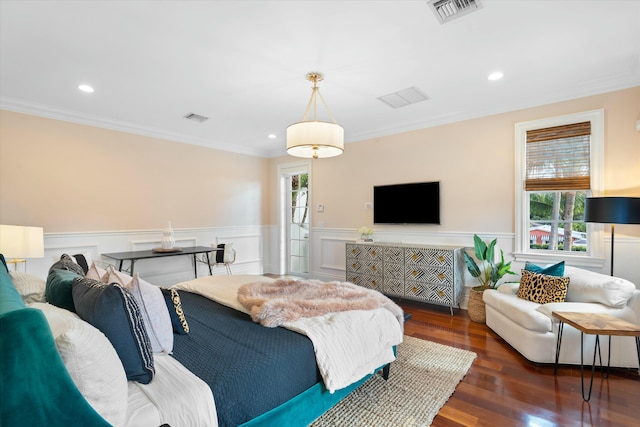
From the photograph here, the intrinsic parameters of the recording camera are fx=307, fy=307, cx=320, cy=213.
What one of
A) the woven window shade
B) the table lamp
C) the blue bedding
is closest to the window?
the woven window shade

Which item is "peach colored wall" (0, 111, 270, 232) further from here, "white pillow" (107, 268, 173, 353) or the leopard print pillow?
the leopard print pillow

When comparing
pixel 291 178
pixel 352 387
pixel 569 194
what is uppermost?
pixel 291 178

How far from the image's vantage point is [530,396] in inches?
81.7

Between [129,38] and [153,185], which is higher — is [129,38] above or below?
above

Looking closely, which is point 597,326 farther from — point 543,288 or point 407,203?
point 407,203

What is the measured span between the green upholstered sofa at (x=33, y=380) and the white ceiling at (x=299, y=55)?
2075 millimetres

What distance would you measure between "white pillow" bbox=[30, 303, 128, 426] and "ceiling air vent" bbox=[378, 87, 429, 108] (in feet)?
11.0

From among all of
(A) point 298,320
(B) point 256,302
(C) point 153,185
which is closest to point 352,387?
(A) point 298,320

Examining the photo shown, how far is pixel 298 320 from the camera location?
189 cm

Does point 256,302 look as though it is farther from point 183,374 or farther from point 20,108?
point 20,108

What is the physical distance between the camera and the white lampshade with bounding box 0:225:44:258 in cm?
255

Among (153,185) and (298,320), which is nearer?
(298,320)

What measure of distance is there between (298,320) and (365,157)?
11.8 feet

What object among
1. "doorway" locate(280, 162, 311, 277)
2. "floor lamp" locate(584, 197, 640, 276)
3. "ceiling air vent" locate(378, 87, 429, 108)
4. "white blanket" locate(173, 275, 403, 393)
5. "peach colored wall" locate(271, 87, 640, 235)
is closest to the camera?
"white blanket" locate(173, 275, 403, 393)
